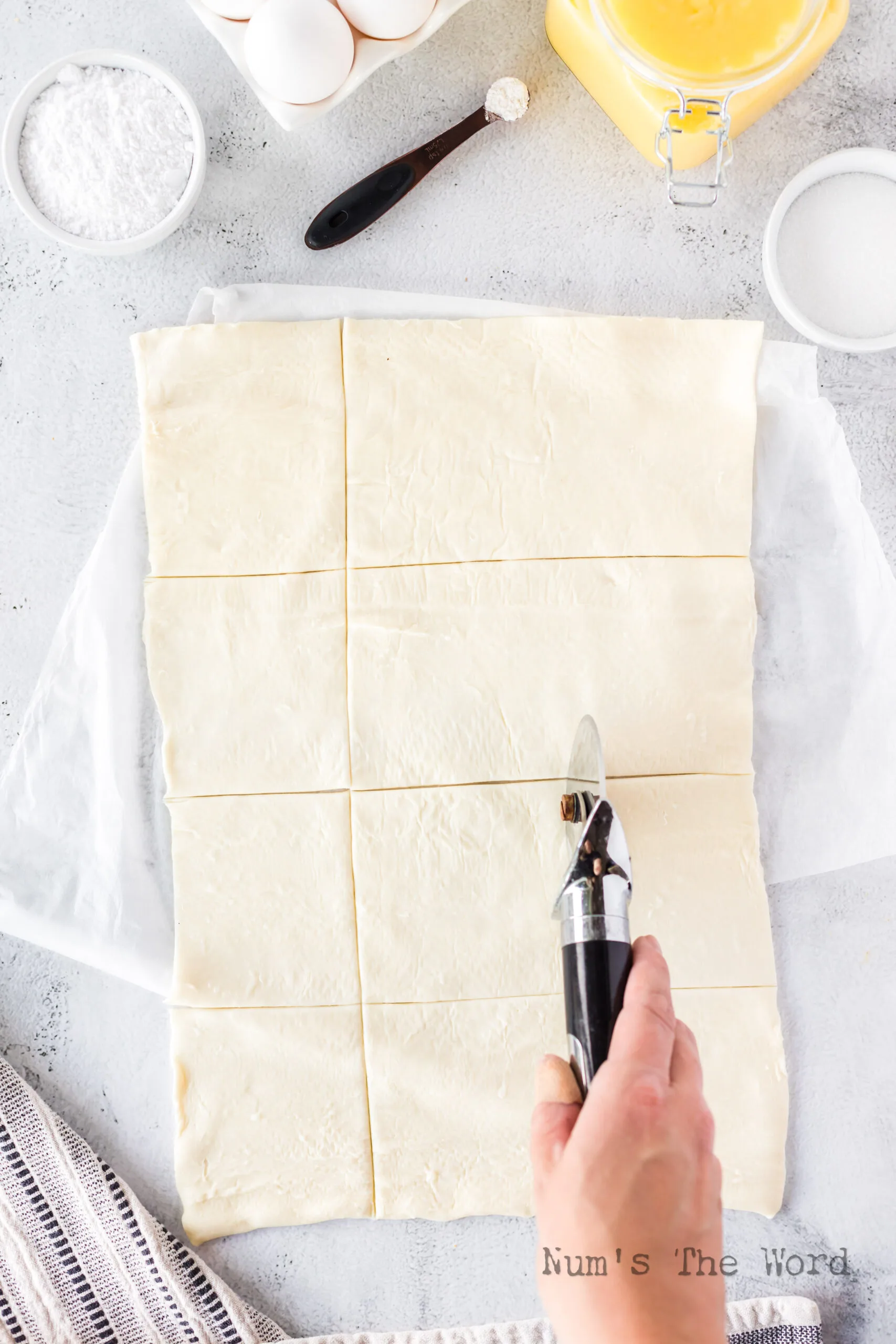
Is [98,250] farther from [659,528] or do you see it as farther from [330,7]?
[659,528]

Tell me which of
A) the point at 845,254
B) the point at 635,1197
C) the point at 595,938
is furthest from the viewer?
the point at 845,254

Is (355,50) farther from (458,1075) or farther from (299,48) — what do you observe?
(458,1075)

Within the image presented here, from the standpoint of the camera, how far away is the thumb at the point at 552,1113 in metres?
1.12

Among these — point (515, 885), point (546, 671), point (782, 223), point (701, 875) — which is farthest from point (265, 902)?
point (782, 223)

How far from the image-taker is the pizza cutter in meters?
1.16

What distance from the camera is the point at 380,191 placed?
67.9 inches

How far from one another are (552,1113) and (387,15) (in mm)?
1546

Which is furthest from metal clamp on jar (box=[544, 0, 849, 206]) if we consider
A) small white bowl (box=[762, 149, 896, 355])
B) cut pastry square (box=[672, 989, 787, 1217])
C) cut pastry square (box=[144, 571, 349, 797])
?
cut pastry square (box=[672, 989, 787, 1217])

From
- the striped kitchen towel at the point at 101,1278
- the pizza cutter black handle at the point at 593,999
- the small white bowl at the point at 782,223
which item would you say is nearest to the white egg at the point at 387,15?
the small white bowl at the point at 782,223

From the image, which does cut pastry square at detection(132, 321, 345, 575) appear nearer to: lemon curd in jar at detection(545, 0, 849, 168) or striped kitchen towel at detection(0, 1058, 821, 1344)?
lemon curd in jar at detection(545, 0, 849, 168)

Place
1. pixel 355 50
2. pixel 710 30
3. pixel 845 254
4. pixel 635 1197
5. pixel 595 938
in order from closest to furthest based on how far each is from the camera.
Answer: pixel 635 1197, pixel 595 938, pixel 710 30, pixel 355 50, pixel 845 254

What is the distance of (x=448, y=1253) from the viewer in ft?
5.60

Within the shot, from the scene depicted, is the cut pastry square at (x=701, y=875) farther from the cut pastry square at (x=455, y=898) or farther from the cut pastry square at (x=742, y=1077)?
the cut pastry square at (x=455, y=898)

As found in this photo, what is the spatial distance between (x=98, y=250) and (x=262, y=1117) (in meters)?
1.42
